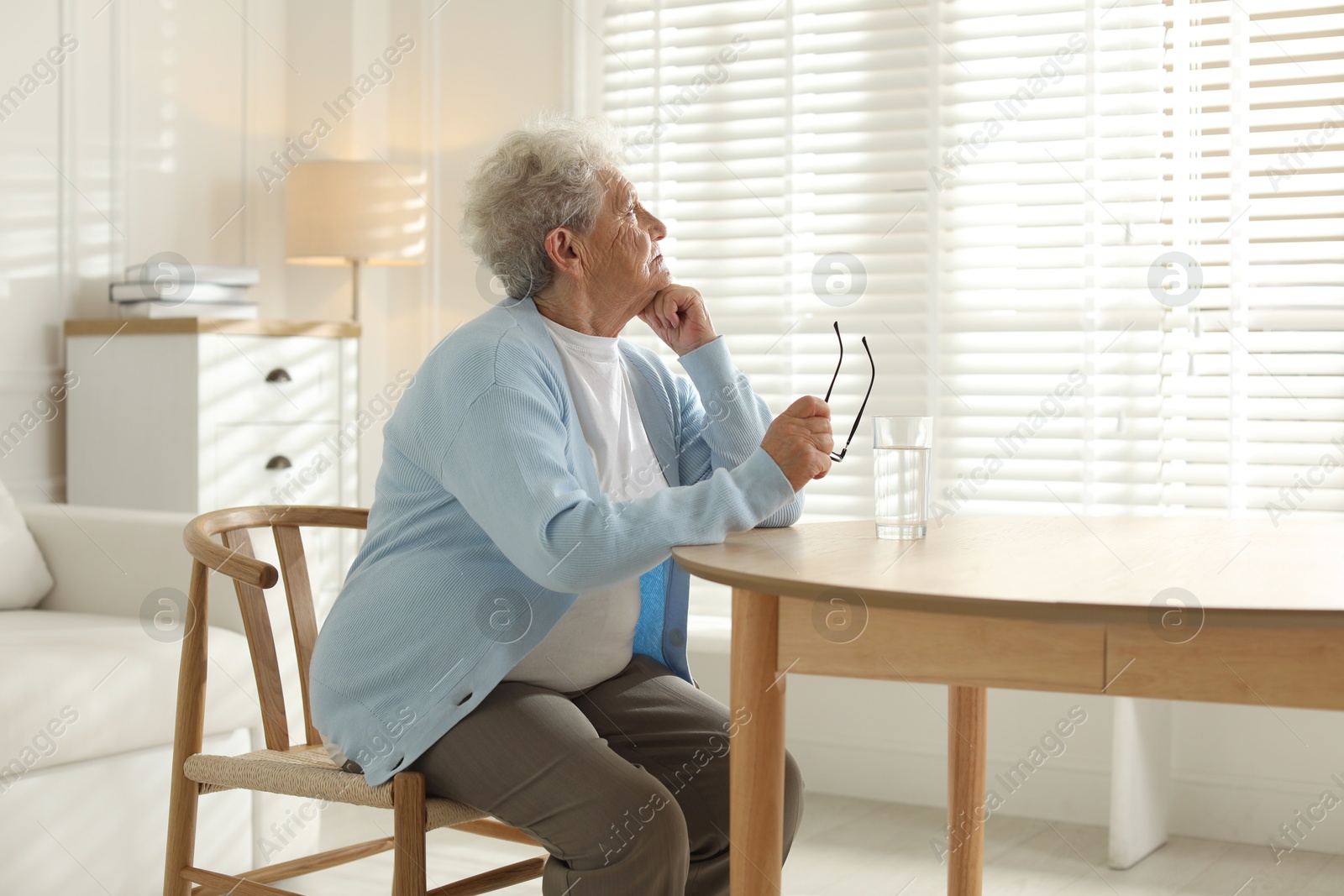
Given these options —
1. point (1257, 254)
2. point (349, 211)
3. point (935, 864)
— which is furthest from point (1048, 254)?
point (349, 211)

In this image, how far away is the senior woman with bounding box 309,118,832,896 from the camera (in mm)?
1364

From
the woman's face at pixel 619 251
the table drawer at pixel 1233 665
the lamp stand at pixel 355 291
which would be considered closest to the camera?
the table drawer at pixel 1233 665

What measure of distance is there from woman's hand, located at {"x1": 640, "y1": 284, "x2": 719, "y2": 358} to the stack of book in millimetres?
1737

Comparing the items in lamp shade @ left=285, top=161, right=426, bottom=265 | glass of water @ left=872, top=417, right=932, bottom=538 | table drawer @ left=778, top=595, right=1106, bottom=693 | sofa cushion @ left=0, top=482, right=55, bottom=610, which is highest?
lamp shade @ left=285, top=161, right=426, bottom=265

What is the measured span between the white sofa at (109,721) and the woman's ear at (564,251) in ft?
3.58

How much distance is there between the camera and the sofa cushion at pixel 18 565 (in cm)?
247

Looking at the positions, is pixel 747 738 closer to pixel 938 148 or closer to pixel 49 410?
pixel 938 148

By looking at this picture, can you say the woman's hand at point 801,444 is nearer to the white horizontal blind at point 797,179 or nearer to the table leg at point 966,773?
the table leg at point 966,773

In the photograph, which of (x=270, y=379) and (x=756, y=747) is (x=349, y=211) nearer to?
(x=270, y=379)

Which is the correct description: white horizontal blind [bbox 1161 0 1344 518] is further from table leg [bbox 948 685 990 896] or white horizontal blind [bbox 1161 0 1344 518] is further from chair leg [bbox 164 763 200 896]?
chair leg [bbox 164 763 200 896]

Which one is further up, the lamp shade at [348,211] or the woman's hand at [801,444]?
the lamp shade at [348,211]

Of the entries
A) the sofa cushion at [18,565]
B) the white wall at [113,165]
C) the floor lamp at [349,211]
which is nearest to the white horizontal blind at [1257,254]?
the floor lamp at [349,211]

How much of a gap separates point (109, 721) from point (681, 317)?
3.94 ft

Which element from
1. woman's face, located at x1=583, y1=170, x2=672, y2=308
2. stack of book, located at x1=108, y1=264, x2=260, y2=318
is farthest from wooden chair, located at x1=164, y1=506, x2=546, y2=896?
stack of book, located at x1=108, y1=264, x2=260, y2=318
